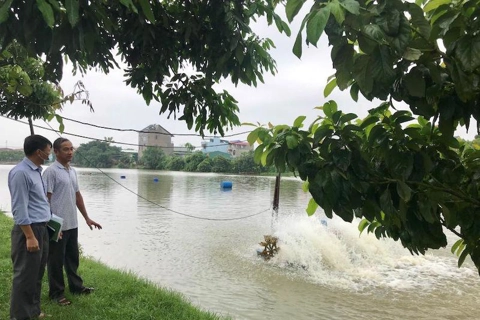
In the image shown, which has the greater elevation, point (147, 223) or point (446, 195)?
point (446, 195)

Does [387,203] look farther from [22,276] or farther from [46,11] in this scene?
[22,276]

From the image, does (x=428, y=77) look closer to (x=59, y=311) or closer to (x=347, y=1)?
(x=347, y=1)

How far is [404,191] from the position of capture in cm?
138

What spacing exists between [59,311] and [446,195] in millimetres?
3517

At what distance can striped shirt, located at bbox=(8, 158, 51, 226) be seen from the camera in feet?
10.2

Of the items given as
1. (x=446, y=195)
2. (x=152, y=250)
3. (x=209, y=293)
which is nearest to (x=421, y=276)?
(x=209, y=293)

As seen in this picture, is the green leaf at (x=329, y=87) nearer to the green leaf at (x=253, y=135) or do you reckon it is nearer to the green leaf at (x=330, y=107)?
the green leaf at (x=330, y=107)

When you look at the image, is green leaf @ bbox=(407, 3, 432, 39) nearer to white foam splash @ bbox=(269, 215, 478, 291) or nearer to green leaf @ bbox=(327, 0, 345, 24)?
green leaf @ bbox=(327, 0, 345, 24)

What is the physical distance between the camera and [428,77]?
1365mm

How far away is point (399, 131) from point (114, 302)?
3.73 metres

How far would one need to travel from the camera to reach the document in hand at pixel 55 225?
3566 millimetres

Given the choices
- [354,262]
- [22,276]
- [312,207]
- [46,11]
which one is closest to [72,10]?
[46,11]

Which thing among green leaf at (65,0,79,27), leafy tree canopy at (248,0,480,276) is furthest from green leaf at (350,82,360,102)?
green leaf at (65,0,79,27)

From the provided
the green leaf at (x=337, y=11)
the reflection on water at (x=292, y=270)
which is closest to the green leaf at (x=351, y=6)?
the green leaf at (x=337, y=11)
